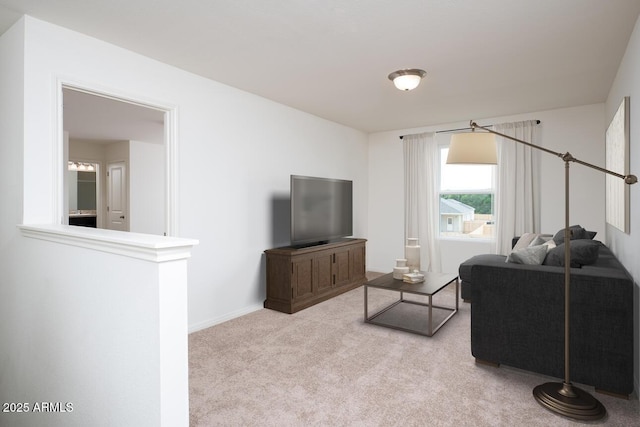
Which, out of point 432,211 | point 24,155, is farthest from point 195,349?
point 432,211

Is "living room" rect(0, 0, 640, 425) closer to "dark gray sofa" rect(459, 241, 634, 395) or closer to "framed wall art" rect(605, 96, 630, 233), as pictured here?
"framed wall art" rect(605, 96, 630, 233)

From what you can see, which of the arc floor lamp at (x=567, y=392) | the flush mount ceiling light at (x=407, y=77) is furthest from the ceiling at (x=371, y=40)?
the arc floor lamp at (x=567, y=392)

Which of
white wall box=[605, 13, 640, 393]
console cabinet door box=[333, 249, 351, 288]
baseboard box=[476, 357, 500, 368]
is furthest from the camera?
console cabinet door box=[333, 249, 351, 288]

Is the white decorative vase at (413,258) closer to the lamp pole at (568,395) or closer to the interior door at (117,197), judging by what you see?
the lamp pole at (568,395)

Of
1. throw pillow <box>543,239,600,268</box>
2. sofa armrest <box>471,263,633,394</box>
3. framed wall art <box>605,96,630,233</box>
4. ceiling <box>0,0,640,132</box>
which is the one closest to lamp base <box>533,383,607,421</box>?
sofa armrest <box>471,263,633,394</box>

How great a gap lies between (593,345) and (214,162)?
133 inches

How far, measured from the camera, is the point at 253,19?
247cm

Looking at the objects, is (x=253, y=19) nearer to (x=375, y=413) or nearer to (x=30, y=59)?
(x=30, y=59)

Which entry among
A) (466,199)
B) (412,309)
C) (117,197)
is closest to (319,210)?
(412,309)

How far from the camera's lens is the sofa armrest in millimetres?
2182

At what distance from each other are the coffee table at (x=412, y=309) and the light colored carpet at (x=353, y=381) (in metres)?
0.13

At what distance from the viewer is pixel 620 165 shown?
2971 mm

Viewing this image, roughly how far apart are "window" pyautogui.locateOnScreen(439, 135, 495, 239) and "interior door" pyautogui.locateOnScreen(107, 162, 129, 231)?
576 cm

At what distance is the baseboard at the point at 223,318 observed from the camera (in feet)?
11.6
